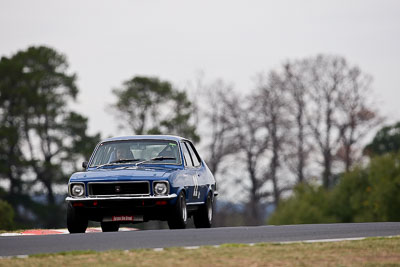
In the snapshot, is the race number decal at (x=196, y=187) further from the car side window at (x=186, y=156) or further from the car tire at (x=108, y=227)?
the car tire at (x=108, y=227)

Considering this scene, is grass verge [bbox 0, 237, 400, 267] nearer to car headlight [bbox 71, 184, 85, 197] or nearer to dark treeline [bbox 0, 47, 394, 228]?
car headlight [bbox 71, 184, 85, 197]

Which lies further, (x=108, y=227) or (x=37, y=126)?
(x=37, y=126)

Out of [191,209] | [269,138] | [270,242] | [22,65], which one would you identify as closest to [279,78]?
[269,138]

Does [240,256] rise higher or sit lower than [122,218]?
lower

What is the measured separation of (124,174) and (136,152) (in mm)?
1449

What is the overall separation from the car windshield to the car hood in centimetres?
70

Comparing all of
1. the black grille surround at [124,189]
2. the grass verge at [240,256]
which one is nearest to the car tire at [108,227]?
the black grille surround at [124,189]

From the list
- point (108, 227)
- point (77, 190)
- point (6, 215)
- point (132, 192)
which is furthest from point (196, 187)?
point (6, 215)

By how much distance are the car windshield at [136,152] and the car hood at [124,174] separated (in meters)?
0.70

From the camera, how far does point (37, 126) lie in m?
62.6

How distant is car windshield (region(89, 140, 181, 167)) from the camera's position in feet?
57.8

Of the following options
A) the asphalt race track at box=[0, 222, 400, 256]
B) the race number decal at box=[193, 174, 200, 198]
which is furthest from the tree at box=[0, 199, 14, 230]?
the asphalt race track at box=[0, 222, 400, 256]

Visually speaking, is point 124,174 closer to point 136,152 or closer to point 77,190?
point 77,190

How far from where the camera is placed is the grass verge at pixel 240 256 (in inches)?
429
